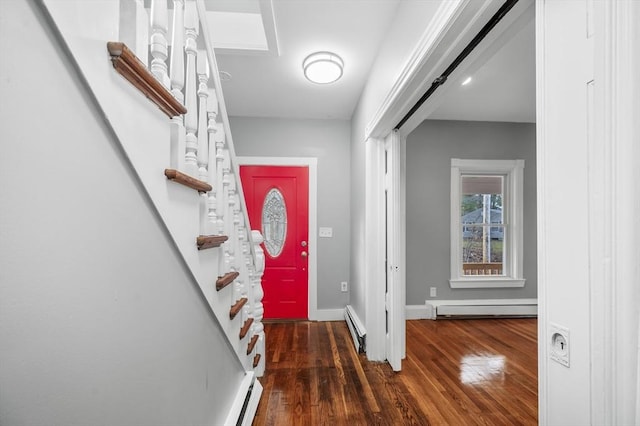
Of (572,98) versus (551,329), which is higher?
(572,98)

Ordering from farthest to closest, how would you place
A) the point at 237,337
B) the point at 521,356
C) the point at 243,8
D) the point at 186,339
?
the point at 521,356, the point at 243,8, the point at 237,337, the point at 186,339

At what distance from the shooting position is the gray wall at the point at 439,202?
3.66 m

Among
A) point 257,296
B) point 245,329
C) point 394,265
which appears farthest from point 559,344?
point 257,296

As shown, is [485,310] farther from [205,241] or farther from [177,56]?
[177,56]

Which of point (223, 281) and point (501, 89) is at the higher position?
point (501, 89)

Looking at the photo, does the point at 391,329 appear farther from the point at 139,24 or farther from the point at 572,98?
the point at 139,24

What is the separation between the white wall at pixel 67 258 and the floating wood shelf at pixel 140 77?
3cm

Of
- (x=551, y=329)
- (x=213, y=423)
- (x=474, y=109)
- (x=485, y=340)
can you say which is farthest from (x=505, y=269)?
(x=213, y=423)

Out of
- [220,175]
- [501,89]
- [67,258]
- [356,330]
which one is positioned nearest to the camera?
[67,258]

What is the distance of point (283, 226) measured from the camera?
11.7ft

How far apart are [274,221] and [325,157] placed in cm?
104

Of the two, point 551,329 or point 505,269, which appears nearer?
point 551,329

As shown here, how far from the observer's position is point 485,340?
9.57 feet

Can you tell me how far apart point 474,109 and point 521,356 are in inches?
105
